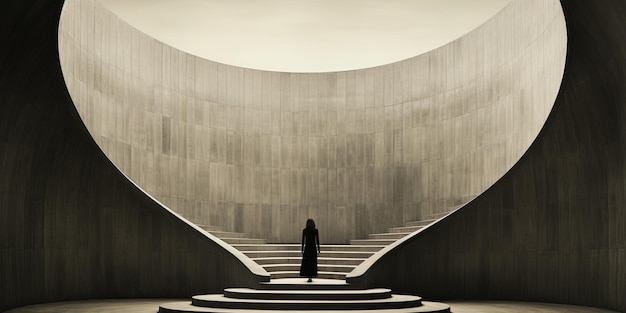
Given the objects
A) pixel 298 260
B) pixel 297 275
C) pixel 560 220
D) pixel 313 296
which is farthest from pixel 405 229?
pixel 313 296

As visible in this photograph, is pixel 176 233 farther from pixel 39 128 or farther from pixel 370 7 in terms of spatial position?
pixel 370 7

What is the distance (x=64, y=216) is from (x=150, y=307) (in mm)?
2243

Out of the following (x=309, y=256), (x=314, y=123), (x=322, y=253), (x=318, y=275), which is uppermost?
(x=314, y=123)

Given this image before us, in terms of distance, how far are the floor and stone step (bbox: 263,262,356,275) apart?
1933 millimetres

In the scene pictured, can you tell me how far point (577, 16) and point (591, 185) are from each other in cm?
293

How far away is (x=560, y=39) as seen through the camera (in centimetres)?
1148

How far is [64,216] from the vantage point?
11.8 meters

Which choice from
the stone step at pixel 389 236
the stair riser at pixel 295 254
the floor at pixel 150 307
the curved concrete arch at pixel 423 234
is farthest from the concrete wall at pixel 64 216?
the stone step at pixel 389 236

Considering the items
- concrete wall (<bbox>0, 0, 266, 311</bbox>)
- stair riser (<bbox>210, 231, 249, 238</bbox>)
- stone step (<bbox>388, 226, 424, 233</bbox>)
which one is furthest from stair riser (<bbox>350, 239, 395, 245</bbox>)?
concrete wall (<bbox>0, 0, 266, 311</bbox>)

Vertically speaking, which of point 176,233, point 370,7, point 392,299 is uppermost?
point 370,7

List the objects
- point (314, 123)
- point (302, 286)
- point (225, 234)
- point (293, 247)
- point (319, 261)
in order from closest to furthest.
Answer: point (302, 286) → point (319, 261) → point (293, 247) → point (225, 234) → point (314, 123)

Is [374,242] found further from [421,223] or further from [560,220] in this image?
[560,220]

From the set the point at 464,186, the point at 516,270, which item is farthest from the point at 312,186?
the point at 516,270

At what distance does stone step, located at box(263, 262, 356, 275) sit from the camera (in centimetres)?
1301
